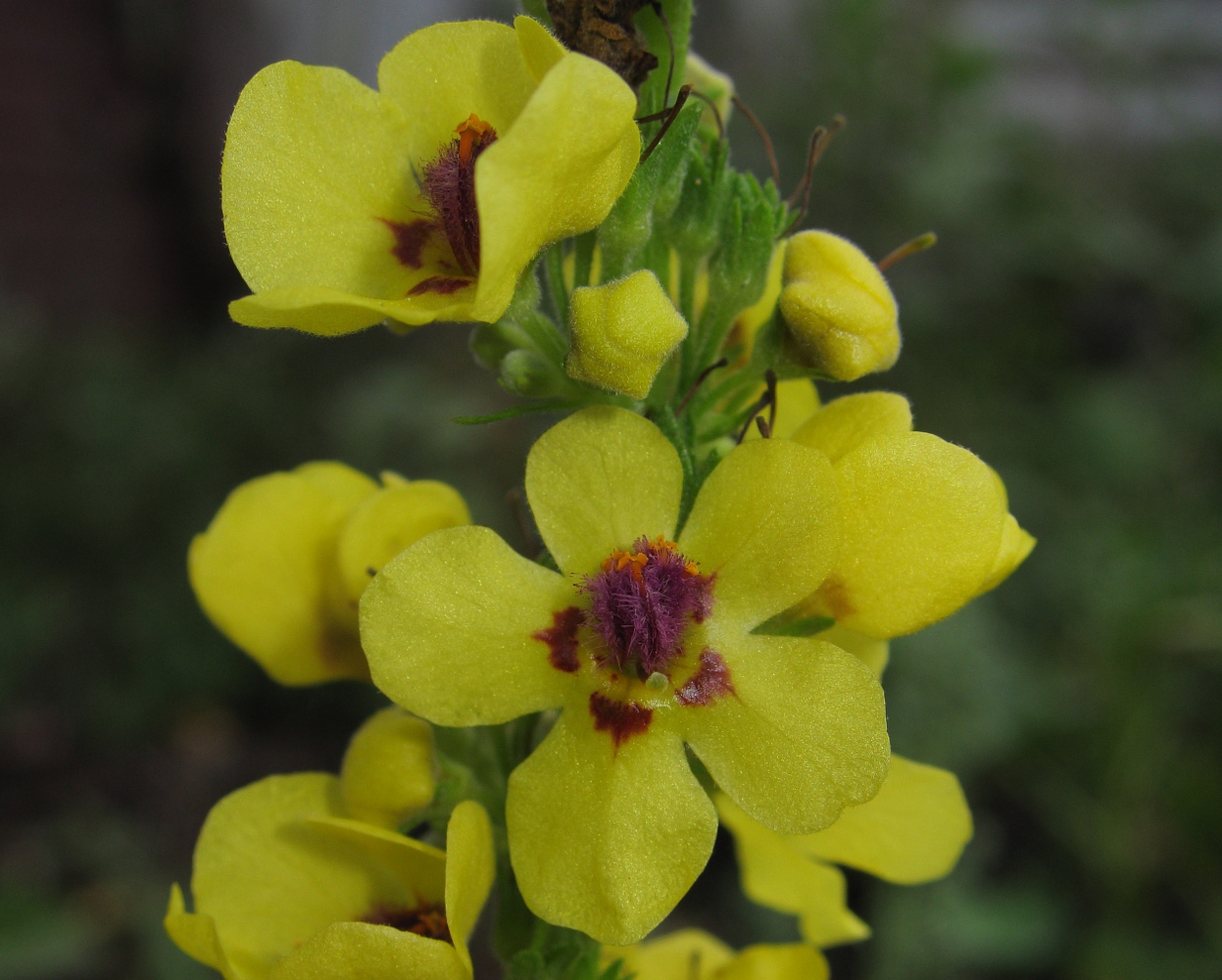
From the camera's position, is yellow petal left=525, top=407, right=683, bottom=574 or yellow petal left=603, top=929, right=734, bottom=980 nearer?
yellow petal left=525, top=407, right=683, bottom=574

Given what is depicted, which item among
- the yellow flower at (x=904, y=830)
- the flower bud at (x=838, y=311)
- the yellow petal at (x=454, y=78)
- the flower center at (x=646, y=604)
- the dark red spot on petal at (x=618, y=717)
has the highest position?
the yellow petal at (x=454, y=78)

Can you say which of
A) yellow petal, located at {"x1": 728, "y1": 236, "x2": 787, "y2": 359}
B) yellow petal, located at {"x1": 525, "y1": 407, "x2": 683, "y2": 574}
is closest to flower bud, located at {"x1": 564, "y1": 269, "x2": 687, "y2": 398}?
yellow petal, located at {"x1": 525, "y1": 407, "x2": 683, "y2": 574}

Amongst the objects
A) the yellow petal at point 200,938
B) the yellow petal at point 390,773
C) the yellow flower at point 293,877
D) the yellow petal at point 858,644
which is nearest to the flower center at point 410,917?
the yellow flower at point 293,877

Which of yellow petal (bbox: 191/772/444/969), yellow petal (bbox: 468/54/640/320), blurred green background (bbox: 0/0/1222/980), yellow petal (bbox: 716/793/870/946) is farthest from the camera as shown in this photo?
blurred green background (bbox: 0/0/1222/980)

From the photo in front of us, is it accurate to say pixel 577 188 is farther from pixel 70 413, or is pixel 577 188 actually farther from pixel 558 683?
pixel 70 413

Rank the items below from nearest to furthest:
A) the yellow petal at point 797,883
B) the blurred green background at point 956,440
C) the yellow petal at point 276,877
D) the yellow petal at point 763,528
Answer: the yellow petal at point 763,528
the yellow petal at point 276,877
the yellow petal at point 797,883
the blurred green background at point 956,440

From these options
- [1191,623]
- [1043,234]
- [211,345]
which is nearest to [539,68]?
[1191,623]

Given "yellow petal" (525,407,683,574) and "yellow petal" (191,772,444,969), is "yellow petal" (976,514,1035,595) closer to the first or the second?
"yellow petal" (525,407,683,574)

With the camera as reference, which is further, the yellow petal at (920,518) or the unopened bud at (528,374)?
the unopened bud at (528,374)

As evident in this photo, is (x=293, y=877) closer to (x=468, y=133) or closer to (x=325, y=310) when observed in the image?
(x=325, y=310)

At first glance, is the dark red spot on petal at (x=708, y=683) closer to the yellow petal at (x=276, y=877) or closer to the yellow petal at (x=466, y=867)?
the yellow petal at (x=466, y=867)
